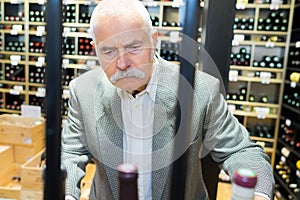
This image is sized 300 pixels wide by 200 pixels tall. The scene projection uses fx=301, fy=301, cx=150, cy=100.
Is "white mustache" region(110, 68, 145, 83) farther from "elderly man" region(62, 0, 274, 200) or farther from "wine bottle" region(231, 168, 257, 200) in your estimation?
"wine bottle" region(231, 168, 257, 200)

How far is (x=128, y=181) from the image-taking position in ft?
0.92

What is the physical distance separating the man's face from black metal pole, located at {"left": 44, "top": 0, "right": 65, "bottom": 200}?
0.29 m

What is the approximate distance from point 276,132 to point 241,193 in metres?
3.34

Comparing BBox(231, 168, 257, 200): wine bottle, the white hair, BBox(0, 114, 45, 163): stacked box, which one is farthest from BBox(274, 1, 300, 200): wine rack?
BBox(231, 168, 257, 200): wine bottle

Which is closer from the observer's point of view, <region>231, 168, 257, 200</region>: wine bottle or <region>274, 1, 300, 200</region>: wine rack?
<region>231, 168, 257, 200</region>: wine bottle

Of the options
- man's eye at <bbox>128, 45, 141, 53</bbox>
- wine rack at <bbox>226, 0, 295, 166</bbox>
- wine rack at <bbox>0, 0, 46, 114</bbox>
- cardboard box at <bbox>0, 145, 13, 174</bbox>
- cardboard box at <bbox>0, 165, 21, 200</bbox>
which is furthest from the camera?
wine rack at <bbox>0, 0, 46, 114</bbox>

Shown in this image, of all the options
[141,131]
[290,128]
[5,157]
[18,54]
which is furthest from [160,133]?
[18,54]

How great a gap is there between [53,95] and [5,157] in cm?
255

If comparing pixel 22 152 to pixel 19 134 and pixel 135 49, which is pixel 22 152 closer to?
pixel 19 134

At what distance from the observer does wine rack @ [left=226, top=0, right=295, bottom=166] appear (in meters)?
3.18

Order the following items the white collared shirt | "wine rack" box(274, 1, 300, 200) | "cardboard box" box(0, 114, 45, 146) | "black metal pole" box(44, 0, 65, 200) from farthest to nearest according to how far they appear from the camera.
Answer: "wine rack" box(274, 1, 300, 200) < "cardboard box" box(0, 114, 45, 146) < the white collared shirt < "black metal pole" box(44, 0, 65, 200)

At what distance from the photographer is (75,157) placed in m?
0.78

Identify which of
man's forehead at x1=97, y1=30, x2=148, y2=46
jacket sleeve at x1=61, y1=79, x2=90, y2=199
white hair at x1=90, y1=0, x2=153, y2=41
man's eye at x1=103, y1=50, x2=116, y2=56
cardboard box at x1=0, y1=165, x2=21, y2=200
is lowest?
cardboard box at x1=0, y1=165, x2=21, y2=200

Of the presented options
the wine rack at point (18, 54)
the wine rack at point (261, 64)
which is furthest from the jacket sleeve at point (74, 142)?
the wine rack at point (18, 54)
